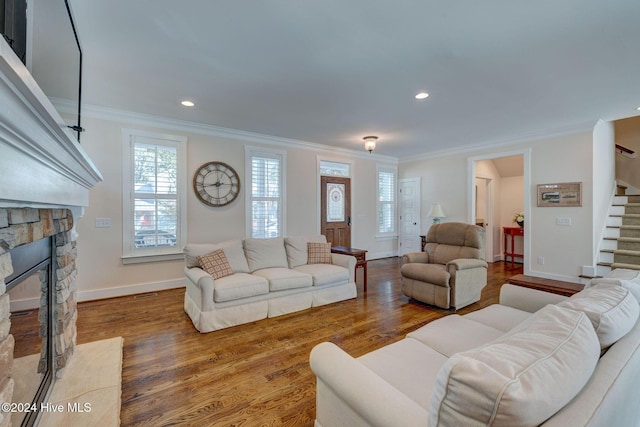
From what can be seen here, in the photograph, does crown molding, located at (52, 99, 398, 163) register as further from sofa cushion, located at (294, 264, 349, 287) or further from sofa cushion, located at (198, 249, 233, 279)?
sofa cushion, located at (294, 264, 349, 287)

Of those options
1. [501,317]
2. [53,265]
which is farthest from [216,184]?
[501,317]

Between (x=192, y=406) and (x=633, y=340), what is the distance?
2256mm

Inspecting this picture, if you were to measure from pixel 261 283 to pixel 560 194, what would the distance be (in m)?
4.93

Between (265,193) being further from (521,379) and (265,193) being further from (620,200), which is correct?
(620,200)

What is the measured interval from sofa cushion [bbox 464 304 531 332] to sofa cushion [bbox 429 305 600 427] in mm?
1065

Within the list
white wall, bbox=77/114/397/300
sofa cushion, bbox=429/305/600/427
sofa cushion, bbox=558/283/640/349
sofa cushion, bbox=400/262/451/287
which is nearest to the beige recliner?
sofa cushion, bbox=400/262/451/287

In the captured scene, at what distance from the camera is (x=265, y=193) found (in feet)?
16.8

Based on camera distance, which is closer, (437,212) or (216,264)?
(216,264)

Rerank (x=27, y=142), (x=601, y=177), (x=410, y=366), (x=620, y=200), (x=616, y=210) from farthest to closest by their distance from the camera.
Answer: (x=620, y=200) → (x=616, y=210) → (x=601, y=177) → (x=410, y=366) → (x=27, y=142)

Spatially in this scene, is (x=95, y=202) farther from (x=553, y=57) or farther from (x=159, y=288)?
(x=553, y=57)

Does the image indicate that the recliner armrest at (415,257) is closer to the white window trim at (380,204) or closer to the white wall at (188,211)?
the white wall at (188,211)

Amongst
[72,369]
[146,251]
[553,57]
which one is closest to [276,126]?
[146,251]

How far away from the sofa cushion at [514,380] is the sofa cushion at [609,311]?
0.20 meters

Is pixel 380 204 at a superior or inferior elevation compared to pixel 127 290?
superior
